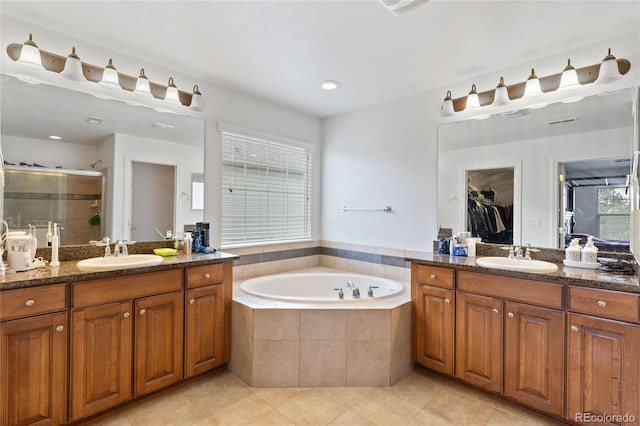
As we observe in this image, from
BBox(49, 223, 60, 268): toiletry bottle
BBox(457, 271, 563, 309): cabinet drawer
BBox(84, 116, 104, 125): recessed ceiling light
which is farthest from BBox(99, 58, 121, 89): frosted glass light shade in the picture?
BBox(457, 271, 563, 309): cabinet drawer

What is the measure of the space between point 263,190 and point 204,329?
1593mm

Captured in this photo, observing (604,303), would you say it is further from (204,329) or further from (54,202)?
(54,202)

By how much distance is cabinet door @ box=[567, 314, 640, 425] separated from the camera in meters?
1.65

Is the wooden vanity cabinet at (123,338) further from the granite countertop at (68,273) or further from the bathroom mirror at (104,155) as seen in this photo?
the bathroom mirror at (104,155)

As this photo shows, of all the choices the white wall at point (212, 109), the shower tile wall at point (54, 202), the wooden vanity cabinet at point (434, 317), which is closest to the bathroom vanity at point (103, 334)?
the shower tile wall at point (54, 202)

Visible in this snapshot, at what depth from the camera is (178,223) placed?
2.71 meters

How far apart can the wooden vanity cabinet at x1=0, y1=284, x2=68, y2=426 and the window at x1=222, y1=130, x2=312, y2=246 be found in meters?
1.51

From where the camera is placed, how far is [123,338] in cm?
194

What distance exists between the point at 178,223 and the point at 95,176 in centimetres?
68

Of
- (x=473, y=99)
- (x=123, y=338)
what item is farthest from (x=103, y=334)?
(x=473, y=99)

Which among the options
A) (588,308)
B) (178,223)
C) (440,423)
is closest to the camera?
(588,308)

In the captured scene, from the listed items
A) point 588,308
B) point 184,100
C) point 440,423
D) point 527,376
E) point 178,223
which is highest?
point 184,100

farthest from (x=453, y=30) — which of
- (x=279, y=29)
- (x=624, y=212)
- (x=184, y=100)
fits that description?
(x=184, y=100)

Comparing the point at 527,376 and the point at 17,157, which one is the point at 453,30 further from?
the point at 17,157
